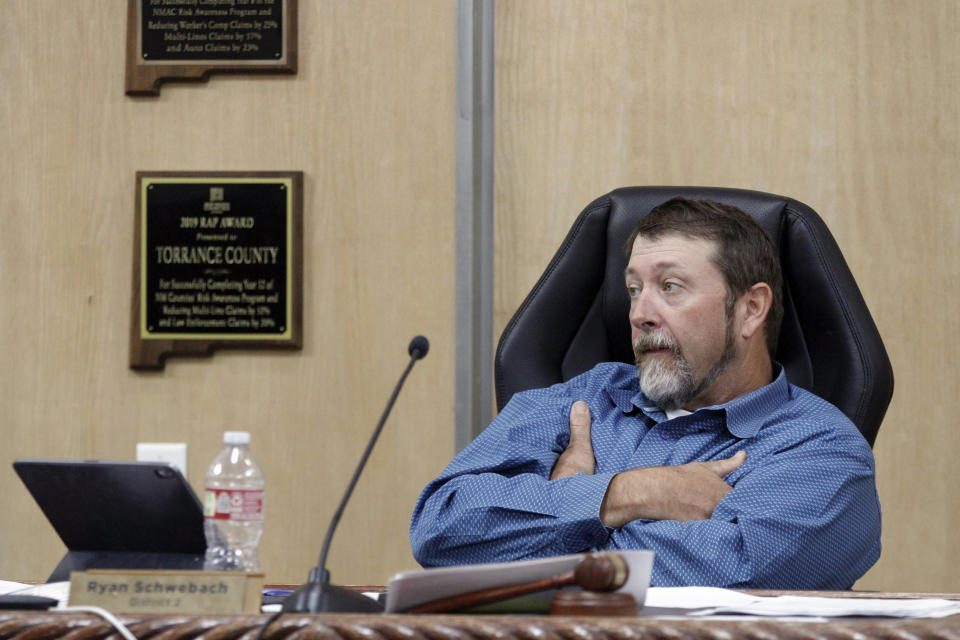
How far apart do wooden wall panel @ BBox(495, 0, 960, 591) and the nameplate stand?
164cm

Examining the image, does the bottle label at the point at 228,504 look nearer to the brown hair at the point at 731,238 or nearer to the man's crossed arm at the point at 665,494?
the man's crossed arm at the point at 665,494

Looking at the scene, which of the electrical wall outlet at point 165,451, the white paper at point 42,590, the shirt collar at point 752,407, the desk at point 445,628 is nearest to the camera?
the desk at point 445,628

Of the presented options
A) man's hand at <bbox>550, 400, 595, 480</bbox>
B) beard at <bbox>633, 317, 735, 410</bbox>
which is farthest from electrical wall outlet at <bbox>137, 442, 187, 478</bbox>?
beard at <bbox>633, 317, 735, 410</bbox>

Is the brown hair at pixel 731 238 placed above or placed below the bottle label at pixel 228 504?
above

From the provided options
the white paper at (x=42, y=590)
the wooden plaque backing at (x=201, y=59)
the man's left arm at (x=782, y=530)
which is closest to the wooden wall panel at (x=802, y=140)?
the wooden plaque backing at (x=201, y=59)

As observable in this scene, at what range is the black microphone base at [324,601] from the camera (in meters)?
0.81

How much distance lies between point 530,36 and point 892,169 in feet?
2.92

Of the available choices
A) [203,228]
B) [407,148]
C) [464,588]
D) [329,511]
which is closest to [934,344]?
[407,148]

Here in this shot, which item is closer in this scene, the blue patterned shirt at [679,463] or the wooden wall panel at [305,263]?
the blue patterned shirt at [679,463]

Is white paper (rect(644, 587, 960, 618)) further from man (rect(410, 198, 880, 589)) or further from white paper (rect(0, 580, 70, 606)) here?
white paper (rect(0, 580, 70, 606))

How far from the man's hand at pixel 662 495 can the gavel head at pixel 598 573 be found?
27.2 inches

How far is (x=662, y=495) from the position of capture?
144cm

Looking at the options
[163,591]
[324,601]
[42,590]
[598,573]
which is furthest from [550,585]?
[42,590]

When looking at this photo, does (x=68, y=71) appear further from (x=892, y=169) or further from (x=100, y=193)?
(x=892, y=169)
